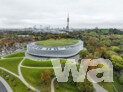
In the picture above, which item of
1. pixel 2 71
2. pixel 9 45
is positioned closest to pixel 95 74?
pixel 2 71

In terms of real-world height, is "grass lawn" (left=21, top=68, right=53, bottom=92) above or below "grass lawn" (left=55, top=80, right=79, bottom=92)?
above

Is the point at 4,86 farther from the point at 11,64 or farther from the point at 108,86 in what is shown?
the point at 108,86

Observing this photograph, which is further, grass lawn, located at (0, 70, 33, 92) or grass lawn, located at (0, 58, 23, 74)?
grass lawn, located at (0, 58, 23, 74)

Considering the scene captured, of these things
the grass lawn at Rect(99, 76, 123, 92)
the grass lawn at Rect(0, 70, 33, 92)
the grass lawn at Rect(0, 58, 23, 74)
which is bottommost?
the grass lawn at Rect(99, 76, 123, 92)

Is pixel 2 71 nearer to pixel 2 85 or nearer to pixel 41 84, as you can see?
pixel 2 85

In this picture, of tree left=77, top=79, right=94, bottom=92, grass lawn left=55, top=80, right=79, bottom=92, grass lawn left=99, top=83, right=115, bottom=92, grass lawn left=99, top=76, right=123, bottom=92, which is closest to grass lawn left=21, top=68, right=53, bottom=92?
grass lawn left=55, top=80, right=79, bottom=92

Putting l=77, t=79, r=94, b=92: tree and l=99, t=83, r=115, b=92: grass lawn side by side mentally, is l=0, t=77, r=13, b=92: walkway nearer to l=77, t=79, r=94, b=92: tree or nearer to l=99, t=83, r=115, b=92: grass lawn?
l=77, t=79, r=94, b=92: tree

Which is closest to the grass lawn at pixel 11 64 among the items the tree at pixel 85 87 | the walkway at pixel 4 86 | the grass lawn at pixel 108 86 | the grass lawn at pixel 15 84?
the grass lawn at pixel 15 84

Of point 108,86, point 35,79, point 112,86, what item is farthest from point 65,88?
point 112,86
